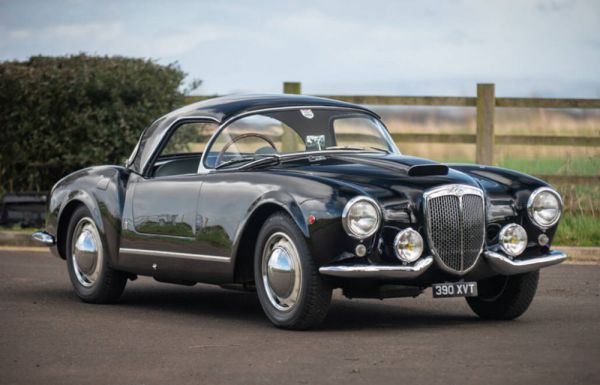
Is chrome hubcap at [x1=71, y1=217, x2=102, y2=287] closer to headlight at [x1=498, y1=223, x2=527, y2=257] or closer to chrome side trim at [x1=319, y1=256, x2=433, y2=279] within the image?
chrome side trim at [x1=319, y1=256, x2=433, y2=279]

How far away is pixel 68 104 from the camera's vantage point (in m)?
17.9

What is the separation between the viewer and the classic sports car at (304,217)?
8.12 meters

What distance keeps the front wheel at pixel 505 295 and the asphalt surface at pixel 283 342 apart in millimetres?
130

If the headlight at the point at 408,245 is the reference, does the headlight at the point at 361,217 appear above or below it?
above

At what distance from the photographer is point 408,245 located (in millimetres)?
8148

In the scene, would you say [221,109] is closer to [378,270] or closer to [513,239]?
[378,270]

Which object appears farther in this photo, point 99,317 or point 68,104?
point 68,104

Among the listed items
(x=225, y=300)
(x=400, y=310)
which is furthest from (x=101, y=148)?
(x=400, y=310)

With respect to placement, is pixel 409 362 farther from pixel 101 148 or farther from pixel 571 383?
pixel 101 148

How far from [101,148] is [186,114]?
757 cm

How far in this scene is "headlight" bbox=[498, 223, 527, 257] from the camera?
339 inches

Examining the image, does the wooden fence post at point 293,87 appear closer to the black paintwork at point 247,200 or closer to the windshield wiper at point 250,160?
the black paintwork at point 247,200

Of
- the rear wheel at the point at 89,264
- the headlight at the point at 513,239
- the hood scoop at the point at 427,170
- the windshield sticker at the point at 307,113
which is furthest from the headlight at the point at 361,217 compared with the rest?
the rear wheel at the point at 89,264

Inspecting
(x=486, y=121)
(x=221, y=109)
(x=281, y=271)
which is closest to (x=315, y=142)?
(x=221, y=109)
